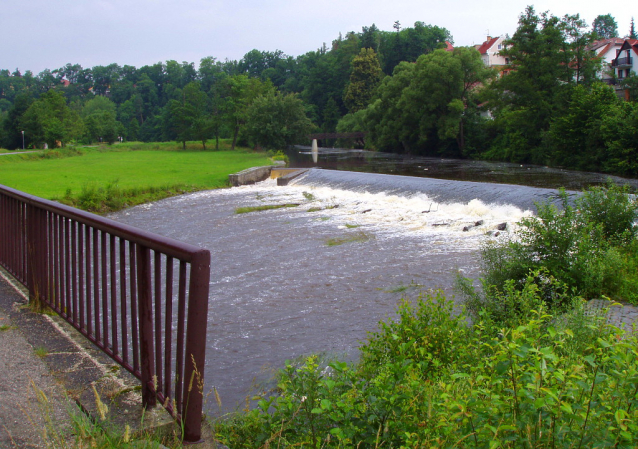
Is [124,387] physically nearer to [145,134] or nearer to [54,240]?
[54,240]

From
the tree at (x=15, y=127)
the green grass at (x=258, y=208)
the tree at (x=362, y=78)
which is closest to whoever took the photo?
the green grass at (x=258, y=208)

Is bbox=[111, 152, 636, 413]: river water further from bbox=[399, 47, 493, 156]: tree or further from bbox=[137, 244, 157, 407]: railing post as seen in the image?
bbox=[399, 47, 493, 156]: tree

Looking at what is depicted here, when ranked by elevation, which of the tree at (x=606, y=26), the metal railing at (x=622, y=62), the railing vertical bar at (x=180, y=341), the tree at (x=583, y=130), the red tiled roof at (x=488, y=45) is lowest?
the railing vertical bar at (x=180, y=341)

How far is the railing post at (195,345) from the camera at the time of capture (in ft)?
7.97

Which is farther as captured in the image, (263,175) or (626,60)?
(626,60)

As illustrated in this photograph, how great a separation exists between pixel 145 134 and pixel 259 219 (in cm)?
11078

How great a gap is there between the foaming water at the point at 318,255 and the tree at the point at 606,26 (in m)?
137

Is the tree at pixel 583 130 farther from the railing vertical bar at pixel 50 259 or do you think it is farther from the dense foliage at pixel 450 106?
the railing vertical bar at pixel 50 259

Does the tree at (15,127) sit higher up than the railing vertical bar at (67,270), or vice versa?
the tree at (15,127)

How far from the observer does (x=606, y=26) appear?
136m

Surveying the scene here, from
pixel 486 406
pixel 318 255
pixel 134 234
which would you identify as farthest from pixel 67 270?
pixel 318 255

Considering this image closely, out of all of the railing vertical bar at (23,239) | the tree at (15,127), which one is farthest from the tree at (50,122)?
the railing vertical bar at (23,239)

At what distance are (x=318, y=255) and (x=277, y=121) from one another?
40173mm

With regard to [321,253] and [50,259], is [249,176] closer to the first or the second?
[321,253]
